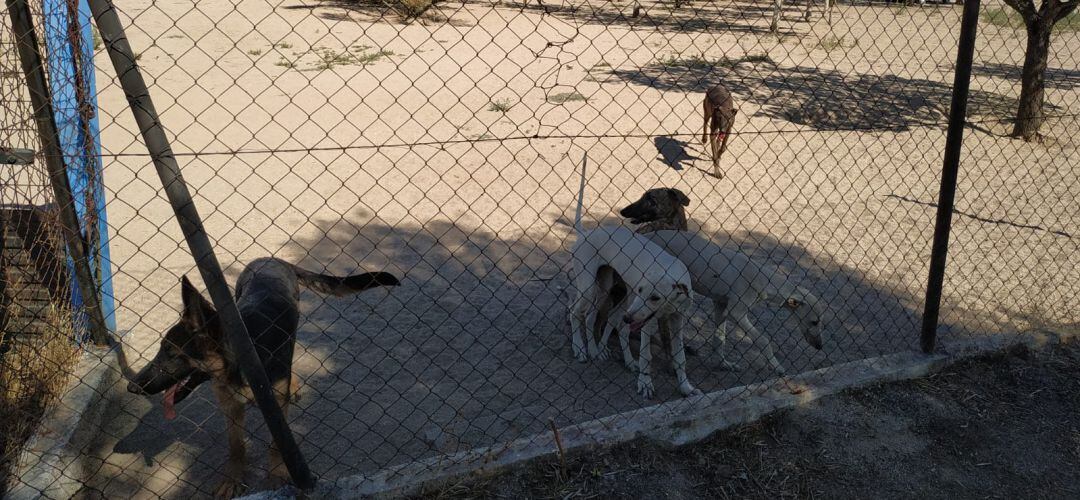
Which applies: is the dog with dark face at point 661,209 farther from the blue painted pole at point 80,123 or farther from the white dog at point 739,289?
the blue painted pole at point 80,123

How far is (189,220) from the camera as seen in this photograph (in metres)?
2.60

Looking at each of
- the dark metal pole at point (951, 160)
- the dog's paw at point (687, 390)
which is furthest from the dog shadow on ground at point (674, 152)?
the dark metal pole at point (951, 160)

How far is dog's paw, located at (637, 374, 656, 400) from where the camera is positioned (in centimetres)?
443

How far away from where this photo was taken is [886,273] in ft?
19.4

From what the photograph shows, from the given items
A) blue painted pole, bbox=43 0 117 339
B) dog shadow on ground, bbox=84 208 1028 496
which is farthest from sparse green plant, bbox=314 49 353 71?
blue painted pole, bbox=43 0 117 339

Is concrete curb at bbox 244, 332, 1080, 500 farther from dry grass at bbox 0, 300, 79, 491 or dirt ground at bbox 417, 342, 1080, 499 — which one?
dry grass at bbox 0, 300, 79, 491

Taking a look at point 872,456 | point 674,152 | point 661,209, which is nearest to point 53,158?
point 661,209

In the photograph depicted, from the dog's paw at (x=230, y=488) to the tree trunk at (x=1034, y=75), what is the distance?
346 inches

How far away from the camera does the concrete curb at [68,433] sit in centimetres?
320

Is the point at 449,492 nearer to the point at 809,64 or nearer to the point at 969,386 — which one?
the point at 969,386

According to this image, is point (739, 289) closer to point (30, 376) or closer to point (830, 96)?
point (30, 376)

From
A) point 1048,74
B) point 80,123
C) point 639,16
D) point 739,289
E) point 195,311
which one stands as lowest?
point 739,289

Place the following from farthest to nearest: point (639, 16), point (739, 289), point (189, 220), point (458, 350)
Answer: point (639, 16)
point (458, 350)
point (739, 289)
point (189, 220)

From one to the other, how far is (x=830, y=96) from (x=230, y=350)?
10088 mm
